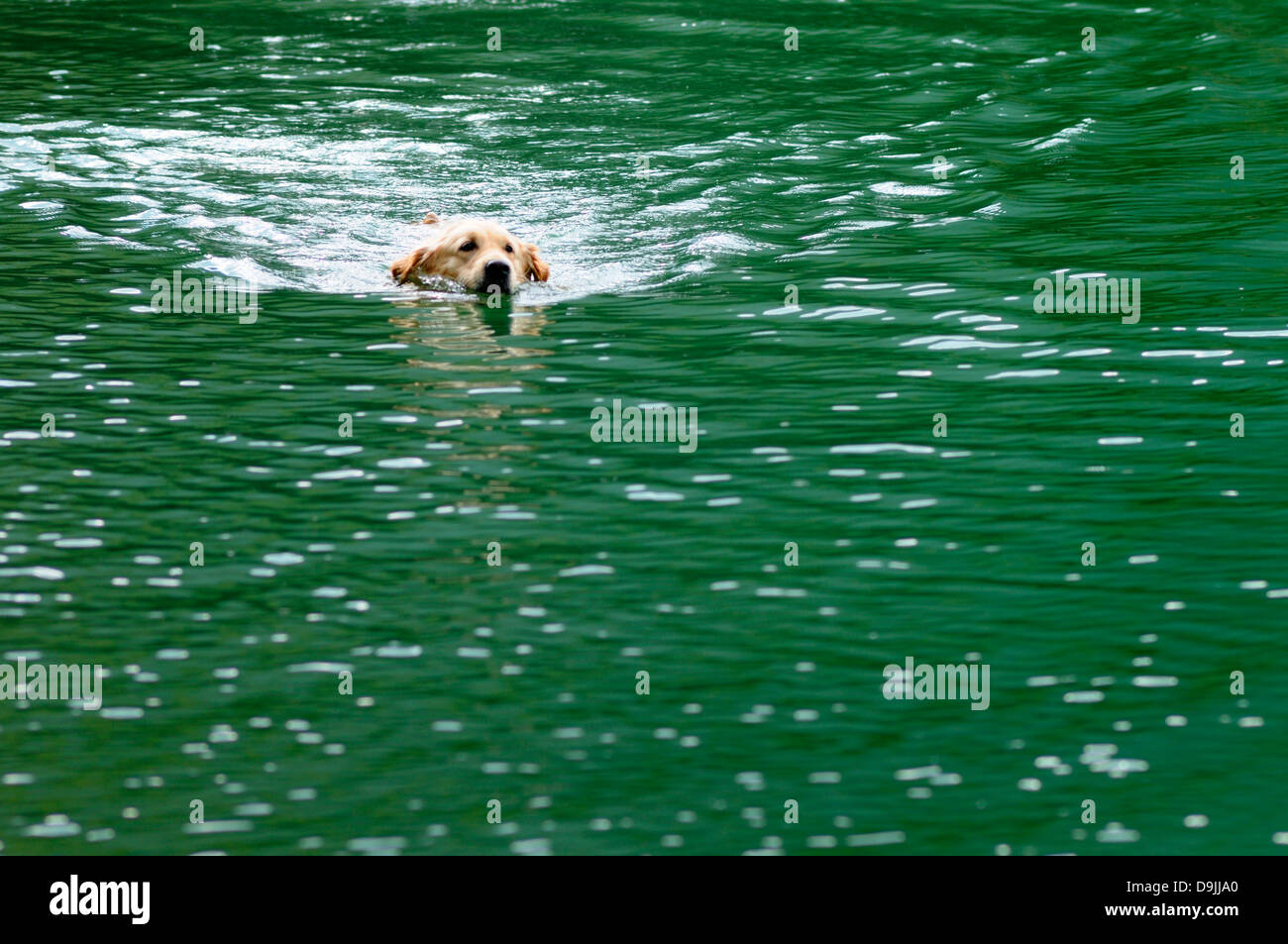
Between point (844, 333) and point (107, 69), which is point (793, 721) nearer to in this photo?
point (844, 333)

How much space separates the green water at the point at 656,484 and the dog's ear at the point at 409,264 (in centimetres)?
37

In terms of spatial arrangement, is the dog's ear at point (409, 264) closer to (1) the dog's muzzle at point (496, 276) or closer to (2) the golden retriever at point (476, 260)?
(2) the golden retriever at point (476, 260)

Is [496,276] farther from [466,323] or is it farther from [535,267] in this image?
[466,323]

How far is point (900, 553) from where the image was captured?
812 centimetres

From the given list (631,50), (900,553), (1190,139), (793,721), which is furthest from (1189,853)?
(631,50)

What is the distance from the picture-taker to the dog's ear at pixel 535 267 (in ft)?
42.9

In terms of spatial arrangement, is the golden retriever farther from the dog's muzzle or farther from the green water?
the green water

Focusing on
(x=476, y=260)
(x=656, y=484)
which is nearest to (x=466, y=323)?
(x=476, y=260)

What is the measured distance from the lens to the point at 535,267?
13.1 m

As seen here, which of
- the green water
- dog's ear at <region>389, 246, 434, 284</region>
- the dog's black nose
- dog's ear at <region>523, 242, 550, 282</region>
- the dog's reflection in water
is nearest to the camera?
the green water

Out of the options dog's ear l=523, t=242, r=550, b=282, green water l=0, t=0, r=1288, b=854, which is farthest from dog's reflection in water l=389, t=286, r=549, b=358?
dog's ear l=523, t=242, r=550, b=282

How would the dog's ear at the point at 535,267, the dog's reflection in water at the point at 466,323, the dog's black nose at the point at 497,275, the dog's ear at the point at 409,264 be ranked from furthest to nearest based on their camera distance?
the dog's ear at the point at 535,267 → the dog's ear at the point at 409,264 → the dog's black nose at the point at 497,275 → the dog's reflection in water at the point at 466,323

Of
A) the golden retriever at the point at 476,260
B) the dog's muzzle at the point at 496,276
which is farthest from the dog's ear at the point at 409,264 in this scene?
the dog's muzzle at the point at 496,276

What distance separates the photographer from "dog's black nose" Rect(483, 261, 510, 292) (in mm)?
12692
